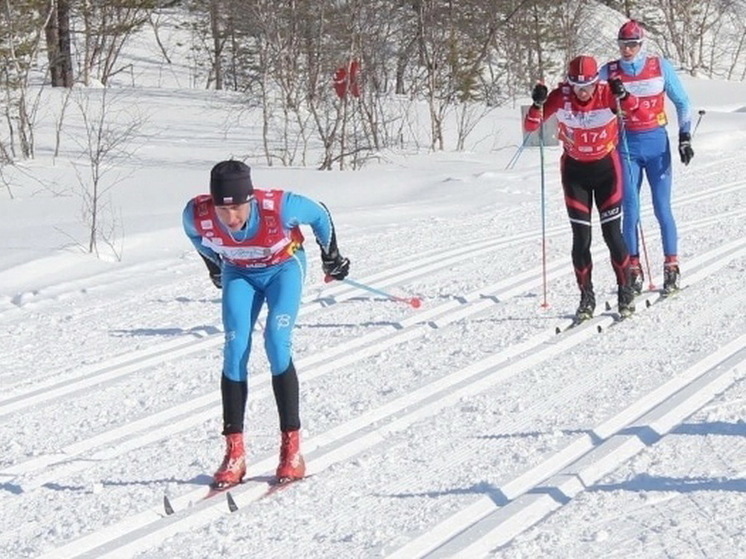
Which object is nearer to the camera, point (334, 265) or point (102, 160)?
point (334, 265)

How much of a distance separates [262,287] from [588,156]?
3.46 metres

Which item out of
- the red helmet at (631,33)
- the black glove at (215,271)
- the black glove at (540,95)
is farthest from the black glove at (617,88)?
the black glove at (215,271)

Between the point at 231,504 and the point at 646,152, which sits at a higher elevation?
the point at 646,152

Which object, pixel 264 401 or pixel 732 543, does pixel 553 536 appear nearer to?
pixel 732 543

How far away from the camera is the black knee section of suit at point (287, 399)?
216 inches

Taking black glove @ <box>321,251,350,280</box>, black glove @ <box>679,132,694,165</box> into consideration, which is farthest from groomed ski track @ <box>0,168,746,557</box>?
black glove @ <box>679,132,694,165</box>

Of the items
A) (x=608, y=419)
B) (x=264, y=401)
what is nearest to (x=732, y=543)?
(x=608, y=419)

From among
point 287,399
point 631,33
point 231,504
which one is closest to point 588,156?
point 631,33

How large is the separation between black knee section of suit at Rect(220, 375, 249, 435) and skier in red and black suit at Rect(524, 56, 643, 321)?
3459 mm

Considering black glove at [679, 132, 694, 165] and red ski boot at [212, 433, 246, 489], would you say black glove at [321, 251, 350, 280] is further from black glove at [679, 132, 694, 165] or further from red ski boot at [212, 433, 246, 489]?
black glove at [679, 132, 694, 165]

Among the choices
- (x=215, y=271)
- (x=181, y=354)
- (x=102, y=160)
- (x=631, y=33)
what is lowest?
(x=181, y=354)

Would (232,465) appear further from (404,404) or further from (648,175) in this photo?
(648,175)

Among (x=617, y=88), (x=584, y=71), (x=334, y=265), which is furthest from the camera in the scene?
(x=617, y=88)

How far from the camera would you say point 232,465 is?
5.45 metres
